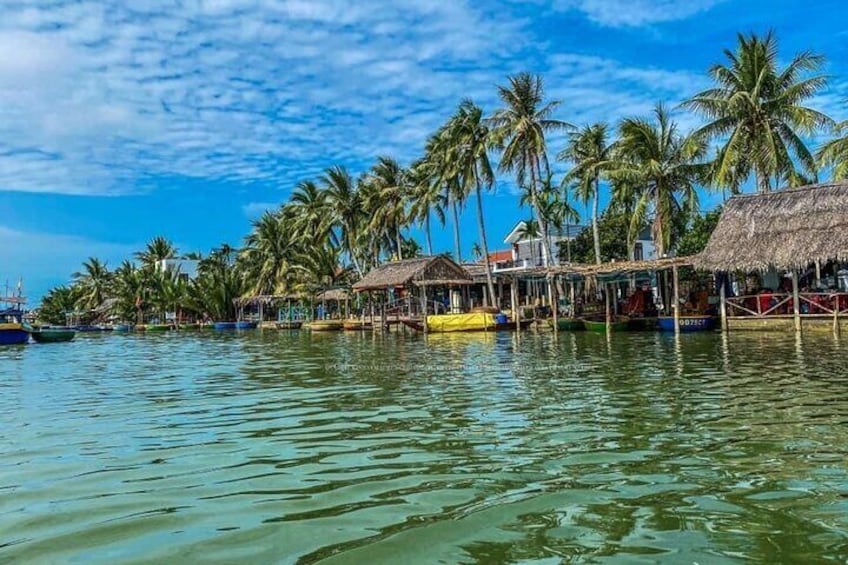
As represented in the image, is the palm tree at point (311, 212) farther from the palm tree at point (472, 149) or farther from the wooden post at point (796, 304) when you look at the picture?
the wooden post at point (796, 304)

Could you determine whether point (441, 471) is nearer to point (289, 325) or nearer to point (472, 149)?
point (472, 149)

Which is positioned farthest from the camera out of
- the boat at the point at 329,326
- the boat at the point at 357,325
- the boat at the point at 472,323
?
the boat at the point at 329,326

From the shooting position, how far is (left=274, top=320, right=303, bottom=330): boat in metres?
57.0

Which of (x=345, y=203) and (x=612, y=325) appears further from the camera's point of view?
(x=345, y=203)

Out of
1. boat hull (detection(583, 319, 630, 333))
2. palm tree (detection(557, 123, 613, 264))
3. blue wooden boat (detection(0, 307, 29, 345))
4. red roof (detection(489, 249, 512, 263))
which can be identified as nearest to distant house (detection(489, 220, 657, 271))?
red roof (detection(489, 249, 512, 263))

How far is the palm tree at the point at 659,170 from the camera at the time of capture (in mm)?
33594

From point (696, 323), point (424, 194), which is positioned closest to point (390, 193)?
point (424, 194)

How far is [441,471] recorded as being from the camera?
6445 mm

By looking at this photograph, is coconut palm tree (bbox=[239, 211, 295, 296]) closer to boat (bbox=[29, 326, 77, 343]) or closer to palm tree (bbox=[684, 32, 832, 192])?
boat (bbox=[29, 326, 77, 343])

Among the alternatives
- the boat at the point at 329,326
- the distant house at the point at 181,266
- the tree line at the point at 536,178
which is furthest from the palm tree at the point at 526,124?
the distant house at the point at 181,266

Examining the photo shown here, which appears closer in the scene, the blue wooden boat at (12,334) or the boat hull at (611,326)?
the boat hull at (611,326)

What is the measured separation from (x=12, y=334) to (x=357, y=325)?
19.9 meters

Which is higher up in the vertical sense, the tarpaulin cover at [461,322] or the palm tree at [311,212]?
the palm tree at [311,212]

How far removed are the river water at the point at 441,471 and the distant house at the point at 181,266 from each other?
2854 inches
